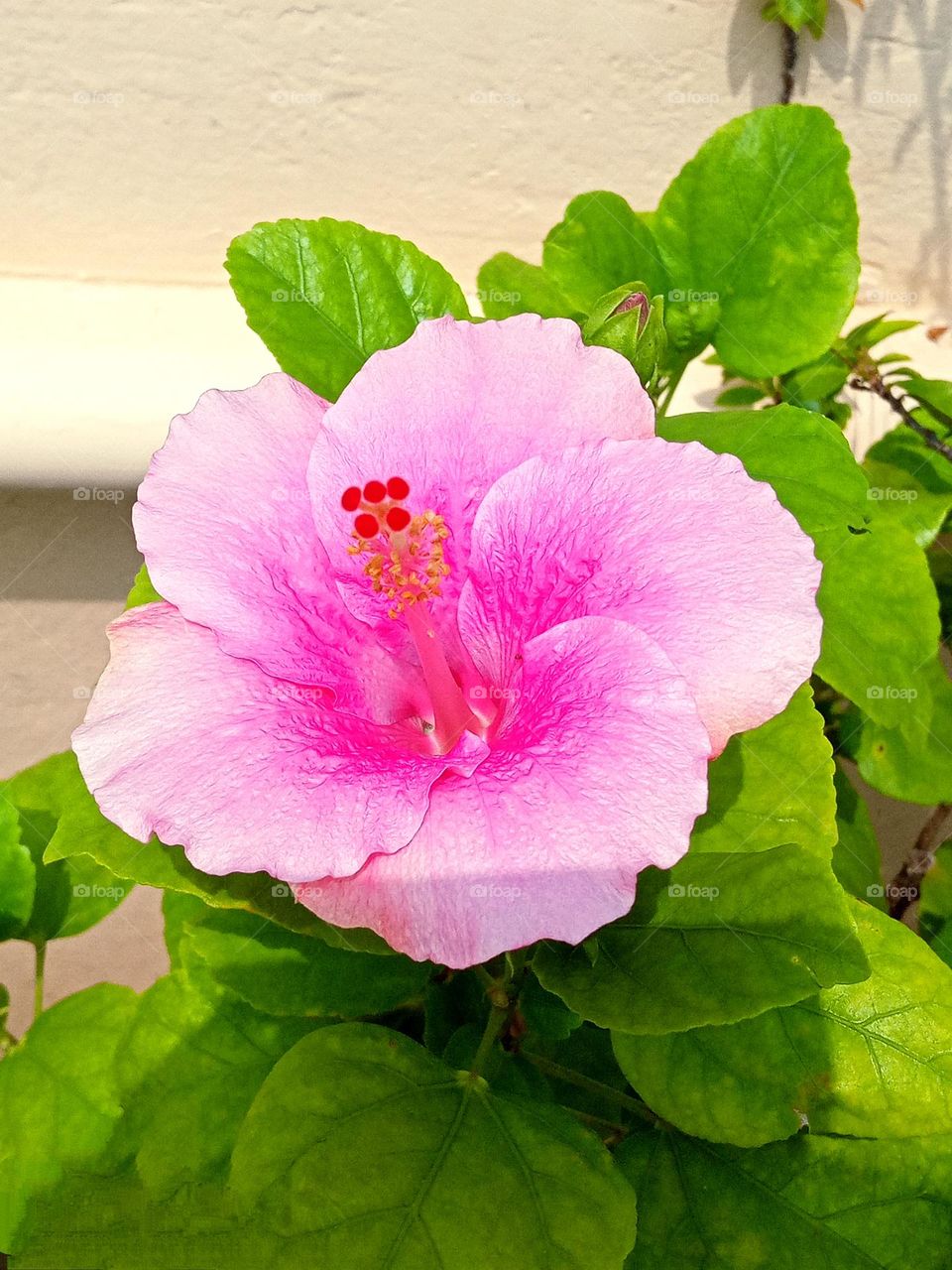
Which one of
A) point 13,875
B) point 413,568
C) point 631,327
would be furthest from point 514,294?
point 13,875

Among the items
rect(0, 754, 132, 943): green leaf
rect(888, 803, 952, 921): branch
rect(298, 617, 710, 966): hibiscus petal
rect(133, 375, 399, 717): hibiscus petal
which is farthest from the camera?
rect(888, 803, 952, 921): branch

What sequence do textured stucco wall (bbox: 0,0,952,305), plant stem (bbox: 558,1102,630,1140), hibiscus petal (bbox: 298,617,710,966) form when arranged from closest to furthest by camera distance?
hibiscus petal (bbox: 298,617,710,966), plant stem (bbox: 558,1102,630,1140), textured stucco wall (bbox: 0,0,952,305)

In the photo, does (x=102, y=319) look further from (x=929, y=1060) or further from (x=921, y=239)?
(x=929, y=1060)

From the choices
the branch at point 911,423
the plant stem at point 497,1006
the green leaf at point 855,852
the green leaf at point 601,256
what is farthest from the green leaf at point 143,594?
the branch at point 911,423

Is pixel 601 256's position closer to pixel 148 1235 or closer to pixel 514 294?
pixel 514 294

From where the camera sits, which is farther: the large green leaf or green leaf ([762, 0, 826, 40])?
green leaf ([762, 0, 826, 40])

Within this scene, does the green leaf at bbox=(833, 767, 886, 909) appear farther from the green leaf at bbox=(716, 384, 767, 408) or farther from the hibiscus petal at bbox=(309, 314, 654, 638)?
the hibiscus petal at bbox=(309, 314, 654, 638)

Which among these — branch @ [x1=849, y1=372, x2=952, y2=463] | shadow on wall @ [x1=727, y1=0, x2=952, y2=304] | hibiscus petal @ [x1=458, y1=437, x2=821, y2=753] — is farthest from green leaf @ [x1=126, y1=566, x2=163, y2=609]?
shadow on wall @ [x1=727, y1=0, x2=952, y2=304]
